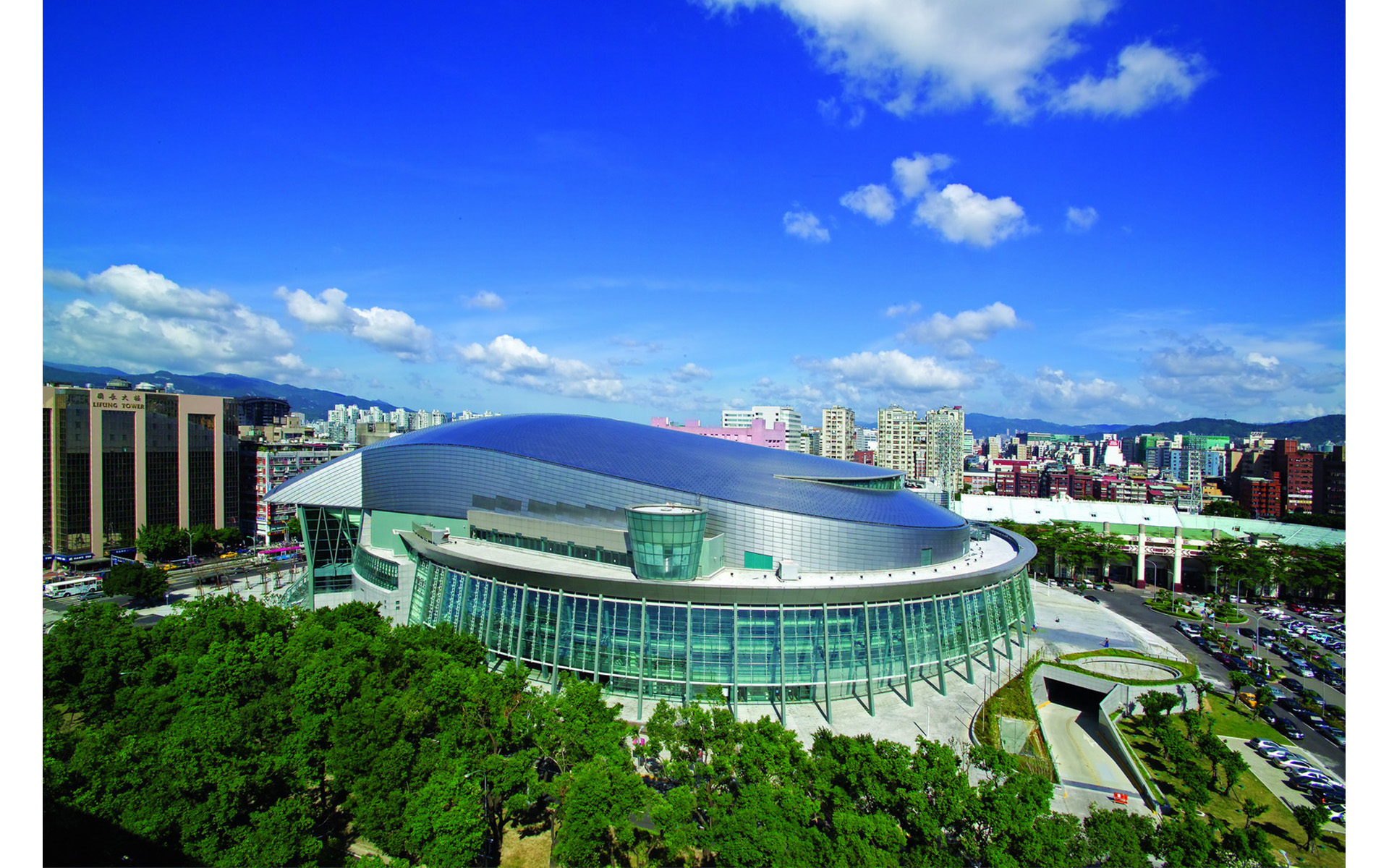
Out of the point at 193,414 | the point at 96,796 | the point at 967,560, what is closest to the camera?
the point at 96,796

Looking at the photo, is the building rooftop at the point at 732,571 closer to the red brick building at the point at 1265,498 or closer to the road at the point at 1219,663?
the road at the point at 1219,663

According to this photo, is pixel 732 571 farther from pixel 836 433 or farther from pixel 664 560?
pixel 836 433

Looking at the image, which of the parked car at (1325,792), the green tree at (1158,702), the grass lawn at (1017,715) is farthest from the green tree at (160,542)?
the parked car at (1325,792)

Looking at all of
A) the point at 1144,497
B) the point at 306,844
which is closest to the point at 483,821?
the point at 306,844

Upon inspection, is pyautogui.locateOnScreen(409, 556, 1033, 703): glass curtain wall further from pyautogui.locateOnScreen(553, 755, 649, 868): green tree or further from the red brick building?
the red brick building

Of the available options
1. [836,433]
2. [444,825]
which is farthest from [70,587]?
[836,433]

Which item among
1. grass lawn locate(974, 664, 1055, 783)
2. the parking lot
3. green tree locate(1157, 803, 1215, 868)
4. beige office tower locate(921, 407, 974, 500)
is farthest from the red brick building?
green tree locate(1157, 803, 1215, 868)

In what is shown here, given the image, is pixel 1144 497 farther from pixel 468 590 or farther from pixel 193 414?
pixel 193 414
